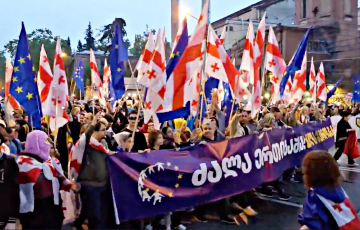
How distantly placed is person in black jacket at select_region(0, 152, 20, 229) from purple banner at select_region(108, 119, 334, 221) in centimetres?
109

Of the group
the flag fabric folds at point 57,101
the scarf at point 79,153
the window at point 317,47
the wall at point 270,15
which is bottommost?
the scarf at point 79,153

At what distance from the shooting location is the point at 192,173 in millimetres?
5871

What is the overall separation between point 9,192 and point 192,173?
2429 millimetres

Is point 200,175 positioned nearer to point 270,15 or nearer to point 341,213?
point 341,213

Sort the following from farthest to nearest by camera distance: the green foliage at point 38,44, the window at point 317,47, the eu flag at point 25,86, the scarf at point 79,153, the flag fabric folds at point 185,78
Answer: the green foliage at point 38,44
the window at point 317,47
the eu flag at point 25,86
the flag fabric folds at point 185,78
the scarf at point 79,153

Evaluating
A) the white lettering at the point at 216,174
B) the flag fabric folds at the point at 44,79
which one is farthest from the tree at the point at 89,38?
the white lettering at the point at 216,174

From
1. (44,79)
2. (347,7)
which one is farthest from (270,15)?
(44,79)

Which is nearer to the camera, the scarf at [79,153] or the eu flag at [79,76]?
the scarf at [79,153]

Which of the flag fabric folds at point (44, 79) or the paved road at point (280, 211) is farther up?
the flag fabric folds at point (44, 79)

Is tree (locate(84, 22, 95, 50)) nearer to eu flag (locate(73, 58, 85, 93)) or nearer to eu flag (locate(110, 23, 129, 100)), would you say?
eu flag (locate(73, 58, 85, 93))

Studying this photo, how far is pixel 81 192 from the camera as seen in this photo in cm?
502

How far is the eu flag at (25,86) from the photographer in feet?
23.6

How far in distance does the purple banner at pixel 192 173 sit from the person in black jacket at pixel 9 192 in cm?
109

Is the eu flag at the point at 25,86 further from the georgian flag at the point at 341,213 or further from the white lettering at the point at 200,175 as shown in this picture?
the georgian flag at the point at 341,213
